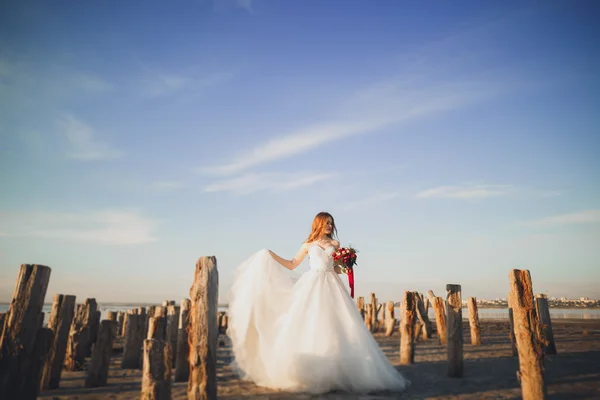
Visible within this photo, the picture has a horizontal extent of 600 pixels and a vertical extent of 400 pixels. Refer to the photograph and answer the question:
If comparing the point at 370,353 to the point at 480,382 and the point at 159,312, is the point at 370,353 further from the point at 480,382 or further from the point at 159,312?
the point at 159,312

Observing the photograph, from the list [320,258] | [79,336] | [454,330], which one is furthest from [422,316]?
[79,336]

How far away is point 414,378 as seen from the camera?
8.01 metres

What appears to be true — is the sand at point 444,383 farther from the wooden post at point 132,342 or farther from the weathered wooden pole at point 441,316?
the weathered wooden pole at point 441,316

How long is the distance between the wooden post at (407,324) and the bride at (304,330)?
193 cm

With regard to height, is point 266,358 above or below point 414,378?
above

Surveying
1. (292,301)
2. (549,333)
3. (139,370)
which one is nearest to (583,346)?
(549,333)

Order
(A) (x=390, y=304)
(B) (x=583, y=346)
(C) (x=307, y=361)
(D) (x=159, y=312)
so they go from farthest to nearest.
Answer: (A) (x=390, y=304) < (B) (x=583, y=346) < (D) (x=159, y=312) < (C) (x=307, y=361)

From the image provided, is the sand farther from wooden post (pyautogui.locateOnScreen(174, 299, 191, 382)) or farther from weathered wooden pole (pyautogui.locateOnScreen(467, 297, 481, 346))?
weathered wooden pole (pyautogui.locateOnScreen(467, 297, 481, 346))

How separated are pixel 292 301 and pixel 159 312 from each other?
3713 millimetres

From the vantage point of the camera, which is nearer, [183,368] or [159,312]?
[183,368]

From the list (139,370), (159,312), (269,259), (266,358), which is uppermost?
(269,259)

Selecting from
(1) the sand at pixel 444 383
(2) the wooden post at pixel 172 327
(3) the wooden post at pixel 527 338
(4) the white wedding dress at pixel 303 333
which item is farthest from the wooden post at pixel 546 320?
(2) the wooden post at pixel 172 327

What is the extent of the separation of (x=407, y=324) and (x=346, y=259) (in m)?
2.90

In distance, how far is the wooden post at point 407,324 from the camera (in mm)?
9023
